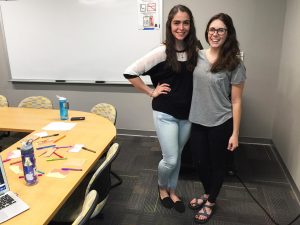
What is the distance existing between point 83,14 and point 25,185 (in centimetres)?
278

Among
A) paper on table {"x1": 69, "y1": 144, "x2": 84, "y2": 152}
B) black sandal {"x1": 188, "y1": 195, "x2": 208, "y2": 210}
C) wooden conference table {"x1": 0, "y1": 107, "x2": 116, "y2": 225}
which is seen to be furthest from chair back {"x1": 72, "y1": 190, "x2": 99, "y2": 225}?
black sandal {"x1": 188, "y1": 195, "x2": 208, "y2": 210}

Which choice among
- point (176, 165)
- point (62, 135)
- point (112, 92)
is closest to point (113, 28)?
point (112, 92)

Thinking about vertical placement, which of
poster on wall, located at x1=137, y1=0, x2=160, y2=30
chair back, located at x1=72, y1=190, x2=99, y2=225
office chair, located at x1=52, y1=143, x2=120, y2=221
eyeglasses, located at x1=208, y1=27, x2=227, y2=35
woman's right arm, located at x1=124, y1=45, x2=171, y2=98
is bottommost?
office chair, located at x1=52, y1=143, x2=120, y2=221

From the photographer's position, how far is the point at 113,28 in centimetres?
364

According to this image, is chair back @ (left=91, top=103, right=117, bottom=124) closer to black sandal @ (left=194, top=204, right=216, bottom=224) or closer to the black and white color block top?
the black and white color block top

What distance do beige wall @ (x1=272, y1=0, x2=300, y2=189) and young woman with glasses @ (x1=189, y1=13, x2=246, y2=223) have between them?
1.05 metres

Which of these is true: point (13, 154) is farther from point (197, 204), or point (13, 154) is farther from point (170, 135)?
point (197, 204)

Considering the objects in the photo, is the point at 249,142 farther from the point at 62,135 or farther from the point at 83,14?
the point at 83,14

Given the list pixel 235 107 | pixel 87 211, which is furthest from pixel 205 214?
pixel 87 211

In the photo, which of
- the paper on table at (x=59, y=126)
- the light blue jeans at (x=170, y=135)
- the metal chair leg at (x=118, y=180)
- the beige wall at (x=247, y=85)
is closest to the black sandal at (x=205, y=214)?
the light blue jeans at (x=170, y=135)

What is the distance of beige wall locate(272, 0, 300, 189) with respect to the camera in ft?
8.86

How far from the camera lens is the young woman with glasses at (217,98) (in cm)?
180

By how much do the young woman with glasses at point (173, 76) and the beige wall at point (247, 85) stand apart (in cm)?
174

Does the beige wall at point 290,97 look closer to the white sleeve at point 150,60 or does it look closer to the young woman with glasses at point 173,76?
the young woman with glasses at point 173,76
